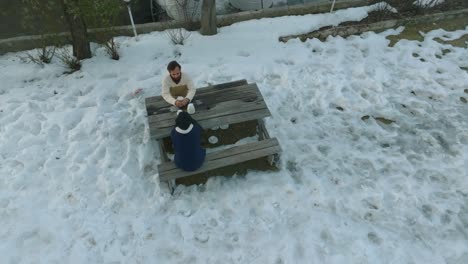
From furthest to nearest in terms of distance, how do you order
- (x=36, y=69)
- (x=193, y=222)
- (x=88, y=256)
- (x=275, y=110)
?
1. (x=36, y=69)
2. (x=275, y=110)
3. (x=193, y=222)
4. (x=88, y=256)

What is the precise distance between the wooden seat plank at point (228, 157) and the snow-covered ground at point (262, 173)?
0.35 meters

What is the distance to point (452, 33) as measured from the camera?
20.1ft

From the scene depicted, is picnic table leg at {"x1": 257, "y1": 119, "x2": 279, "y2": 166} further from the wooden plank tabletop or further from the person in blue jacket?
the person in blue jacket

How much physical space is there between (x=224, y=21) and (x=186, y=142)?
3565 millimetres

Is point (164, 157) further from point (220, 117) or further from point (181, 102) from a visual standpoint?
point (220, 117)

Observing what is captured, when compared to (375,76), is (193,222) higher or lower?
lower

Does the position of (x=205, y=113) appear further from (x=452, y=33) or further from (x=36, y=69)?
(x=452, y=33)

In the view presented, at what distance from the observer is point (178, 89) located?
3967 mm

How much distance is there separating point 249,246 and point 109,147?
216 centimetres

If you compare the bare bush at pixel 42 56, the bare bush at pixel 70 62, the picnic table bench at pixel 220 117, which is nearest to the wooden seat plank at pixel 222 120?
the picnic table bench at pixel 220 117

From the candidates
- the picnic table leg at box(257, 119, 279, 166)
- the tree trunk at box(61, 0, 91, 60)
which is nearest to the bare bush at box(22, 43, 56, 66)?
the tree trunk at box(61, 0, 91, 60)

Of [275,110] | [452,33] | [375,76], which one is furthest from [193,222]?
[452,33]

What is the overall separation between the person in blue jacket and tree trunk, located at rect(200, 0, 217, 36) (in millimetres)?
2872

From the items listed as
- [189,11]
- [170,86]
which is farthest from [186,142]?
[189,11]
